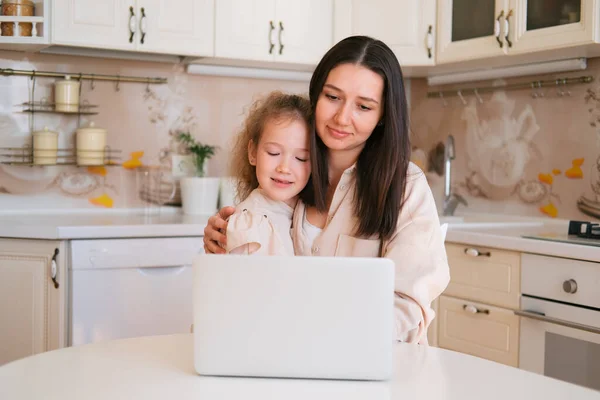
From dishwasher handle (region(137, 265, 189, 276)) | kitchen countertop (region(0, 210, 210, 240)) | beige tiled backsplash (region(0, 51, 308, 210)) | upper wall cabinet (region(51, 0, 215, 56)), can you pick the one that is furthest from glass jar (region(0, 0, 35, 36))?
dishwasher handle (region(137, 265, 189, 276))

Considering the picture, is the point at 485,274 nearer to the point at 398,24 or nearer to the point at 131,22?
the point at 398,24

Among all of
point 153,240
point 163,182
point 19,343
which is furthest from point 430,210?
point 163,182

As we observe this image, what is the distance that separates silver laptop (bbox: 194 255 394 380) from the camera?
0.94 meters

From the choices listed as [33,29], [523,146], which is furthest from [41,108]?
[523,146]

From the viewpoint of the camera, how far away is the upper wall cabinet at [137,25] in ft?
9.20

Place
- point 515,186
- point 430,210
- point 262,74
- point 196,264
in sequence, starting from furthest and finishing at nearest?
point 262,74 < point 515,186 < point 430,210 < point 196,264

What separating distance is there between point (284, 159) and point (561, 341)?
4.31ft

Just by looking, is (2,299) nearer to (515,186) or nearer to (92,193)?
(92,193)

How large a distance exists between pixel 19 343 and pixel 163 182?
0.95m

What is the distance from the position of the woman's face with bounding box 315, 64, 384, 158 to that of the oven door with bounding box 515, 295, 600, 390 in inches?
46.1

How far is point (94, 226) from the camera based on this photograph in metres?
2.61

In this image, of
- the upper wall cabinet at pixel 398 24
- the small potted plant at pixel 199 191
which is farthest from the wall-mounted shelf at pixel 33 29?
the upper wall cabinet at pixel 398 24

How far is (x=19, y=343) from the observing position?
2668 millimetres

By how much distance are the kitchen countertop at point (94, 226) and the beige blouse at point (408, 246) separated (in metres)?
1.30
